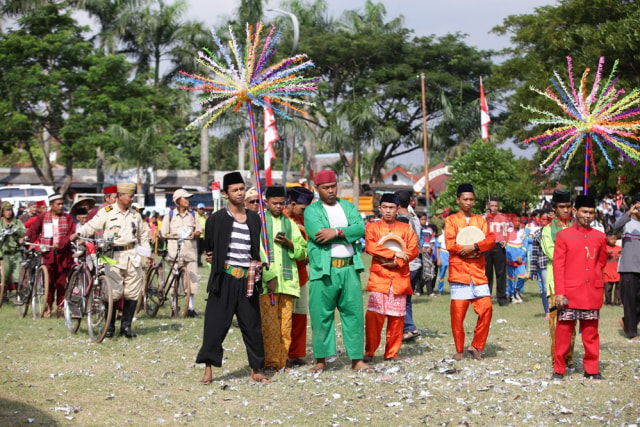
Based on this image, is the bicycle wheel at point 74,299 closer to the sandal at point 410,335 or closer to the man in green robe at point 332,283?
the man in green robe at point 332,283

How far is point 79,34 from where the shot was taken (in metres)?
43.5

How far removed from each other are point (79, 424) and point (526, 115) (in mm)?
25196

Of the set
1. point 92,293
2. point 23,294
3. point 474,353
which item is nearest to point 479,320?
point 474,353

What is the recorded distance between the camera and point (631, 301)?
10516 mm

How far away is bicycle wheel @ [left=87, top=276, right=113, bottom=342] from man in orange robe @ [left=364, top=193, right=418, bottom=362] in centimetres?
349

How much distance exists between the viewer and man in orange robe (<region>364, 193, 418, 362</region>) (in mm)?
8672

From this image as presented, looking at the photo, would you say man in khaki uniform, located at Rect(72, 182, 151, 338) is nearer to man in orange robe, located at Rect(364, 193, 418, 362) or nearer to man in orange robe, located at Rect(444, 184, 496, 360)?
man in orange robe, located at Rect(364, 193, 418, 362)

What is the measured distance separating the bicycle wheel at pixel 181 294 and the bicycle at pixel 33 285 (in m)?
2.03

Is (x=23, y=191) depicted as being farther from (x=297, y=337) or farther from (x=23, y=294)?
(x=297, y=337)

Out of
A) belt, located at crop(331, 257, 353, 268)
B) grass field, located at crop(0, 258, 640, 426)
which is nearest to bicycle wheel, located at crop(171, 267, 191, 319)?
grass field, located at crop(0, 258, 640, 426)

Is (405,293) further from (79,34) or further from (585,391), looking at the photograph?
(79,34)

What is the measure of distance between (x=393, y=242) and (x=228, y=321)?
2116 millimetres

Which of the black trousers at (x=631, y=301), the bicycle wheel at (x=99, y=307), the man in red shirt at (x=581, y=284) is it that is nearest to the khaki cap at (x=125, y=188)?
the bicycle wheel at (x=99, y=307)

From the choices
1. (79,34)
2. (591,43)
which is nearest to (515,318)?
(591,43)
